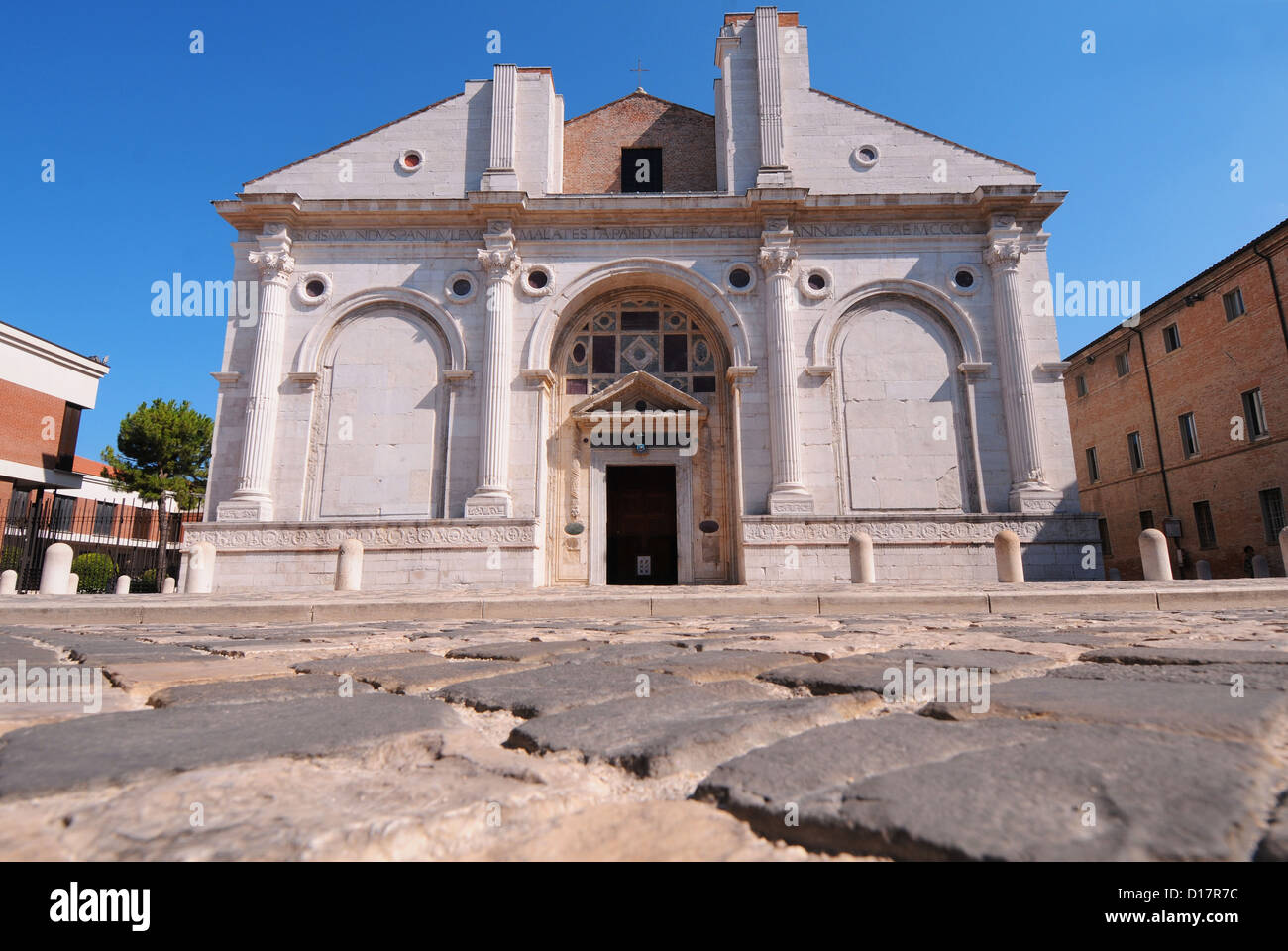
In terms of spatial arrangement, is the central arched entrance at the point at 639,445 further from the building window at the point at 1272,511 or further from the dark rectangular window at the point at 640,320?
the building window at the point at 1272,511

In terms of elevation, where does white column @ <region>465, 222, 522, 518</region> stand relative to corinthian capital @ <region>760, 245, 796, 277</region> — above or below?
below

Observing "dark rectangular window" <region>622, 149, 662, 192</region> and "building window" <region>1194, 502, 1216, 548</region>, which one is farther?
"building window" <region>1194, 502, 1216, 548</region>

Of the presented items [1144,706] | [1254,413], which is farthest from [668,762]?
[1254,413]

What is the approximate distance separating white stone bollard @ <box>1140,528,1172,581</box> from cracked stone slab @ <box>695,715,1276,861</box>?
43.4 feet

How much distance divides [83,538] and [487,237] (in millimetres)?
24610

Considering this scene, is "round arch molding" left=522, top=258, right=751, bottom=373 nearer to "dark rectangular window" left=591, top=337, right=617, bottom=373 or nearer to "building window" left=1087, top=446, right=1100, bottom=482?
"dark rectangular window" left=591, top=337, right=617, bottom=373

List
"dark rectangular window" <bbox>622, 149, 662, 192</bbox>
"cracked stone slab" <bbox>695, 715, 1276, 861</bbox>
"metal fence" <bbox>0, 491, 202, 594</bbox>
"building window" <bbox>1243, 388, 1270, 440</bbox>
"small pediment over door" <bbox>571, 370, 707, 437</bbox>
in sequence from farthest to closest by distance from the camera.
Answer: "building window" <bbox>1243, 388, 1270, 440</bbox>
"dark rectangular window" <bbox>622, 149, 662, 192</bbox>
"metal fence" <bbox>0, 491, 202, 594</bbox>
"small pediment over door" <bbox>571, 370, 707, 437</bbox>
"cracked stone slab" <bbox>695, 715, 1276, 861</bbox>

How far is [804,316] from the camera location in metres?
15.4

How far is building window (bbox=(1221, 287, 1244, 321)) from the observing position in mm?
21359

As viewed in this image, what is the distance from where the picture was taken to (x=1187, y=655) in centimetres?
262

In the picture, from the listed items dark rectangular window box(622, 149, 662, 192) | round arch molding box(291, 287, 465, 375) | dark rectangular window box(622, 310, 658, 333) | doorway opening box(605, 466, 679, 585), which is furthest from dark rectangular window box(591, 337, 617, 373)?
dark rectangular window box(622, 149, 662, 192)

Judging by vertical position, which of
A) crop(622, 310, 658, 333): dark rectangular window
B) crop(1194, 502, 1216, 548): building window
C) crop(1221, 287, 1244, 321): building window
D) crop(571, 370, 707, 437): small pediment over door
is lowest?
crop(1194, 502, 1216, 548): building window
